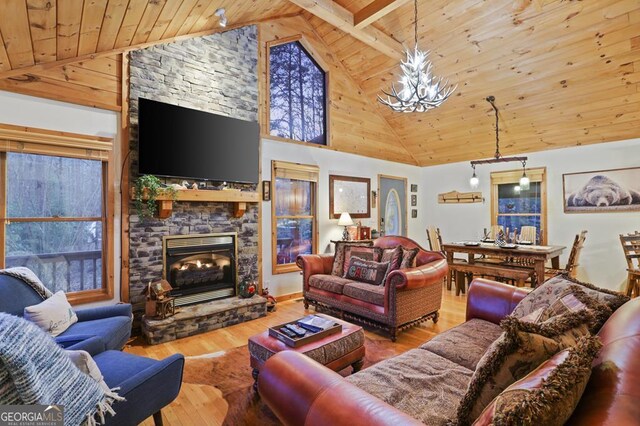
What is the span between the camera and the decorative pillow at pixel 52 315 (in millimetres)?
2166

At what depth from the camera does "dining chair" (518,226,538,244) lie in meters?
5.37

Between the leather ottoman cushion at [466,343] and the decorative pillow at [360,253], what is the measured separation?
171 centimetres

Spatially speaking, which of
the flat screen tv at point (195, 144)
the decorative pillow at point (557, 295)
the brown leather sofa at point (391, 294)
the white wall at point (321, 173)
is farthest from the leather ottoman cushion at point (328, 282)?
the decorative pillow at point (557, 295)

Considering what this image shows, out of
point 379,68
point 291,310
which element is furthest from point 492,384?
point 379,68

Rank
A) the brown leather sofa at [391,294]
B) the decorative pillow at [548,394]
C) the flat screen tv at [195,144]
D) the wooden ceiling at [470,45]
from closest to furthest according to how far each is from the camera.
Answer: the decorative pillow at [548,394] → the wooden ceiling at [470,45] → the brown leather sofa at [391,294] → the flat screen tv at [195,144]

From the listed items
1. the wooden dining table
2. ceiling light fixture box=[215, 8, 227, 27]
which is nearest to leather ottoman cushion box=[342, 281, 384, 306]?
the wooden dining table

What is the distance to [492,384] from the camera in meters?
1.07

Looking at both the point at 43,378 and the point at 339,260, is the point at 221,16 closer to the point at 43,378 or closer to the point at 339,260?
the point at 339,260

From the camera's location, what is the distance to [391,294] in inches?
127

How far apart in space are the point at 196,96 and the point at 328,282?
297 centimetres

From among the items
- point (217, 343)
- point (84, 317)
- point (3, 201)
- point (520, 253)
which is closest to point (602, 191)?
point (520, 253)

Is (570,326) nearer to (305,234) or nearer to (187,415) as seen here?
(187,415)

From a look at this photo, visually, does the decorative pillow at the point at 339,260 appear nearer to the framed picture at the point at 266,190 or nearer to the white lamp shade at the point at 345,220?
the white lamp shade at the point at 345,220

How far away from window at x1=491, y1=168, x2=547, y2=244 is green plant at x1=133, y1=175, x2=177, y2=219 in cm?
569
